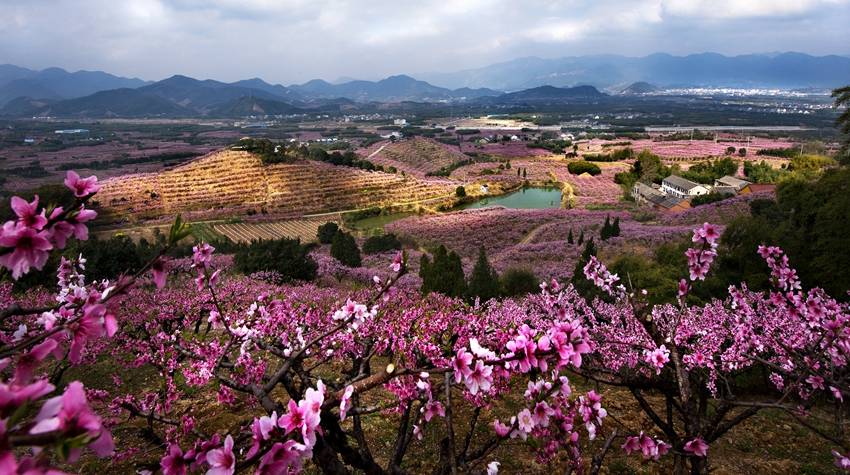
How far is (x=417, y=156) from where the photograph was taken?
312ft

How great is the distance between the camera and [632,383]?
18.1 ft

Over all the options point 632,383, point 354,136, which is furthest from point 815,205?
point 354,136

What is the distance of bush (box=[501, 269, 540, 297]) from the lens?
1753 cm

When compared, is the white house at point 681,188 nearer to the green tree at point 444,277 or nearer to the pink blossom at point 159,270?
the green tree at point 444,277

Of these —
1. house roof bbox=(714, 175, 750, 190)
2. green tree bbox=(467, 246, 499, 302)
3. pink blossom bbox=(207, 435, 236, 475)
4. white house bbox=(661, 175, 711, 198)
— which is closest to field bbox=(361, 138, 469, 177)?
white house bbox=(661, 175, 711, 198)

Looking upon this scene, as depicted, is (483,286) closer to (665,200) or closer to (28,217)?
(28,217)

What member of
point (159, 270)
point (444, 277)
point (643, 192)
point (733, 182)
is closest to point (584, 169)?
point (643, 192)

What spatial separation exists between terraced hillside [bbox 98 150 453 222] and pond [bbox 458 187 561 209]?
6950 mm

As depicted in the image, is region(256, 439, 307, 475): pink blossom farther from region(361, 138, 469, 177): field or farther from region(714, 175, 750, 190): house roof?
region(361, 138, 469, 177): field

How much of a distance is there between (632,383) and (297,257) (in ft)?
55.6

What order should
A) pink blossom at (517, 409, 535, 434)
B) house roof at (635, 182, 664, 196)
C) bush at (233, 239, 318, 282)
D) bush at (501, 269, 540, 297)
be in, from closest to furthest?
1. pink blossom at (517, 409, 535, 434)
2. bush at (501, 269, 540, 297)
3. bush at (233, 239, 318, 282)
4. house roof at (635, 182, 664, 196)

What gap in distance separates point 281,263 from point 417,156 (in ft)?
256

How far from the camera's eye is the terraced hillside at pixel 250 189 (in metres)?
54.3

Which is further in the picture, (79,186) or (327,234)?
(327,234)
